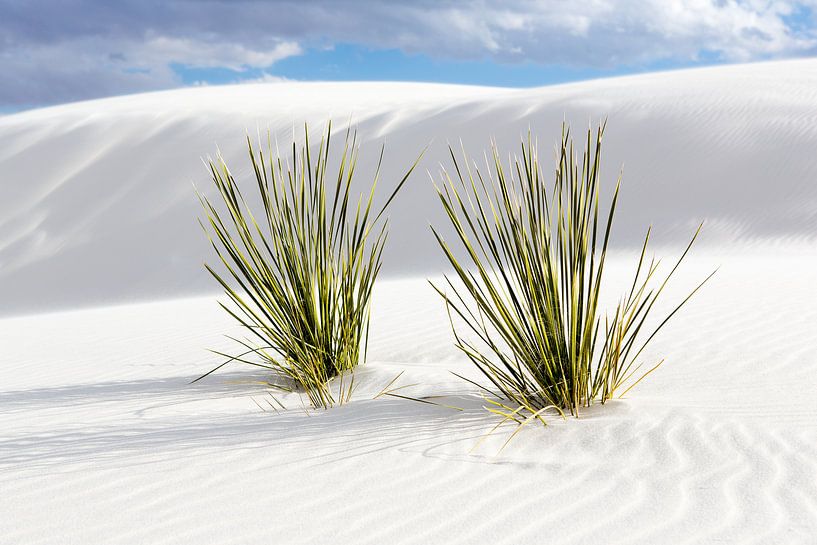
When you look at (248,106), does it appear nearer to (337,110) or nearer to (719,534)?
Result: (337,110)

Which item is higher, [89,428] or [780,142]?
[780,142]

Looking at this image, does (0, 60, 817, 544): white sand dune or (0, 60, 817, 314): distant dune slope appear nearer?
(0, 60, 817, 544): white sand dune

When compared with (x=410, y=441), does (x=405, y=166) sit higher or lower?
higher

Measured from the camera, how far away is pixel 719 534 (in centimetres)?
214

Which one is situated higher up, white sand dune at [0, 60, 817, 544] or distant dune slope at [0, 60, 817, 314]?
distant dune slope at [0, 60, 817, 314]

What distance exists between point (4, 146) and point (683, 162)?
15.9 metres

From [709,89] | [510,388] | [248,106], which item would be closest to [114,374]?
[510,388]

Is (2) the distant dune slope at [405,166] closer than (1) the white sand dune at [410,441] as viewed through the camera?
No

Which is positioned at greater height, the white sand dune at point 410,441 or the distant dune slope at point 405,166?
the distant dune slope at point 405,166

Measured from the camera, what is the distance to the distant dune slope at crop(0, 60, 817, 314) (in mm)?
12516

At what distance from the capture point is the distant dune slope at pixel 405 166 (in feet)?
41.1

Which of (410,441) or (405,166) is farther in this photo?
(405,166)

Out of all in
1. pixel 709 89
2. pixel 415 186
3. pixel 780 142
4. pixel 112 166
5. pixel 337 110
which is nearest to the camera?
pixel 780 142

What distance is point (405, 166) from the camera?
15234 mm
